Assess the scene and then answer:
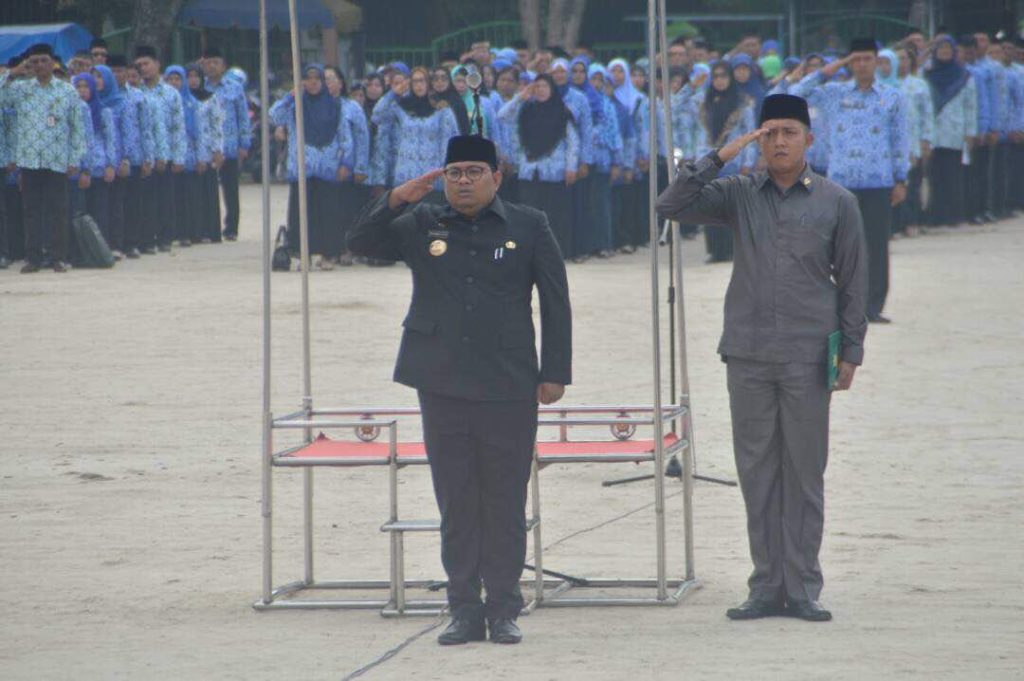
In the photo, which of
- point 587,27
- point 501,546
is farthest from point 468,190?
point 587,27

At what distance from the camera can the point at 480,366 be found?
6.61 meters

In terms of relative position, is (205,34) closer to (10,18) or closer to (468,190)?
(10,18)

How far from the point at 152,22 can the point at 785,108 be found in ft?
84.3

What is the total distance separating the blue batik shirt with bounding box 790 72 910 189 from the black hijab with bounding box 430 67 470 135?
475 cm

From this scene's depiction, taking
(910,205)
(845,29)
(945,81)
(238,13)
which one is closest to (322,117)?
(910,205)

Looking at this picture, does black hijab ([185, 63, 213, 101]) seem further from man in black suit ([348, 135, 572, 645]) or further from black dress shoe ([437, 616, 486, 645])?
black dress shoe ([437, 616, 486, 645])

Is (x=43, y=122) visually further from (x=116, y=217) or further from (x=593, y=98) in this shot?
(x=593, y=98)

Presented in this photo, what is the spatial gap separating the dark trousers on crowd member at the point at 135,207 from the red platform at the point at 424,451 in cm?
1358

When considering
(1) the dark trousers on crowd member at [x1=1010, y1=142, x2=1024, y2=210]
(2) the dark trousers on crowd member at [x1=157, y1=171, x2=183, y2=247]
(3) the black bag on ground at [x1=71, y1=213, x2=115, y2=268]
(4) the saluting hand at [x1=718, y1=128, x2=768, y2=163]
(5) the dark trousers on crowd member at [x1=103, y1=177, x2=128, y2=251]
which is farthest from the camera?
(1) the dark trousers on crowd member at [x1=1010, y1=142, x2=1024, y2=210]

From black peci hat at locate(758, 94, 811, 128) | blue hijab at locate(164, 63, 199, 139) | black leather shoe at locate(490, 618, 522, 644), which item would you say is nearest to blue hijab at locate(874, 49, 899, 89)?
blue hijab at locate(164, 63, 199, 139)

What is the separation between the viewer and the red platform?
705cm

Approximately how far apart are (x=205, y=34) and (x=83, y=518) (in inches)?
1043

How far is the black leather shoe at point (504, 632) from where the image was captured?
6574 mm

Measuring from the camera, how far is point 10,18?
3522cm
